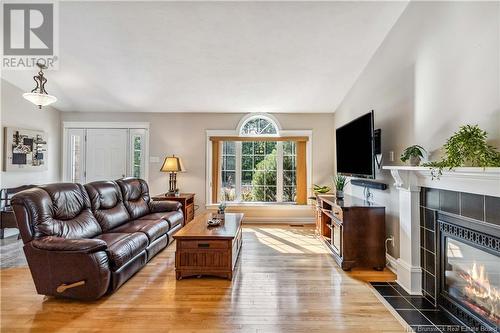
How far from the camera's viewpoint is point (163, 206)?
177 inches

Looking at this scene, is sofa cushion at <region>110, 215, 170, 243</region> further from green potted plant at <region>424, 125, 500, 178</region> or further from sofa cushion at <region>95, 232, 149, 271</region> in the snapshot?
green potted plant at <region>424, 125, 500, 178</region>

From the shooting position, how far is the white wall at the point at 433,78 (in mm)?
1927

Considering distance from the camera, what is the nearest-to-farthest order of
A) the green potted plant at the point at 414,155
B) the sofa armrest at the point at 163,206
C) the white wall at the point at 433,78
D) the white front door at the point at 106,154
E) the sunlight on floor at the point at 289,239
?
the white wall at the point at 433,78 < the green potted plant at the point at 414,155 < the sunlight on floor at the point at 289,239 < the sofa armrest at the point at 163,206 < the white front door at the point at 106,154

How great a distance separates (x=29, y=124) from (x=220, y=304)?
500cm

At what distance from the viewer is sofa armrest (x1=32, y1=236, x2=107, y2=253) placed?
7.74 ft

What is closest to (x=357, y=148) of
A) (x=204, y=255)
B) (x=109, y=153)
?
(x=204, y=255)

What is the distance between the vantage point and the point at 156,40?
3.52m

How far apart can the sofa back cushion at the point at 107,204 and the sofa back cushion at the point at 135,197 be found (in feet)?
0.34

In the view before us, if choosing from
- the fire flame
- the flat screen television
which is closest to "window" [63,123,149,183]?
the flat screen television

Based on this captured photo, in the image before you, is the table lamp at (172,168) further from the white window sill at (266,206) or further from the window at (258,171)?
the window at (258,171)

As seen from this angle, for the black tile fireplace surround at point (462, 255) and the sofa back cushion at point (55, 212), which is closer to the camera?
the black tile fireplace surround at point (462, 255)

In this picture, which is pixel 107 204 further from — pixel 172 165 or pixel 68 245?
pixel 172 165

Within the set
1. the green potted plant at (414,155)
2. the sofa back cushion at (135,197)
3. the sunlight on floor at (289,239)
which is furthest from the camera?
the sofa back cushion at (135,197)

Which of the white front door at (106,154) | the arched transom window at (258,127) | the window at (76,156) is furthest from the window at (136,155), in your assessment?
the arched transom window at (258,127)
